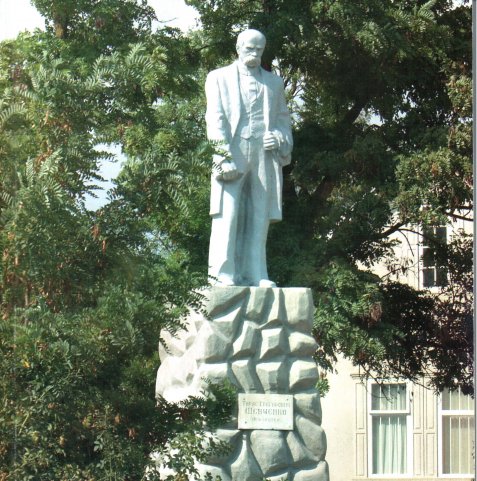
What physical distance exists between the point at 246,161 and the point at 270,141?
0.72ft

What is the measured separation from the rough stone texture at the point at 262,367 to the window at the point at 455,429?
15507mm

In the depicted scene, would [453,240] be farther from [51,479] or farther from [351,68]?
[51,479]

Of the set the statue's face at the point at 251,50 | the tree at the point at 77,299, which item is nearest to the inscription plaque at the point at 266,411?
the statue's face at the point at 251,50

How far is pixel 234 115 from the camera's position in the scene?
10328mm

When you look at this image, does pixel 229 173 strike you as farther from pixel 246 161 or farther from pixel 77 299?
pixel 77 299

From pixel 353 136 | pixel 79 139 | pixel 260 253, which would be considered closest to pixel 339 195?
pixel 353 136

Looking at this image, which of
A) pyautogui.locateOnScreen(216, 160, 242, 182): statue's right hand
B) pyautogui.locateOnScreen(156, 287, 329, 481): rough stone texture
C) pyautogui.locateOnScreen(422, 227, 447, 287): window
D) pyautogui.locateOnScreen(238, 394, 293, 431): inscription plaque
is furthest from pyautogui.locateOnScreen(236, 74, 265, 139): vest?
pyautogui.locateOnScreen(422, 227, 447, 287): window

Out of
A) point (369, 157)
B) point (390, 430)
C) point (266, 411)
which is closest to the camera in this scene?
point (266, 411)

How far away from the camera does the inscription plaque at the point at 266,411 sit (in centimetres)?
989

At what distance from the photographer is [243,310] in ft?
33.1

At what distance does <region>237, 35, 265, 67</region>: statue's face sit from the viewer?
409 inches

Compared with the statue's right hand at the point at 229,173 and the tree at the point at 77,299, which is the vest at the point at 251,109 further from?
the tree at the point at 77,299

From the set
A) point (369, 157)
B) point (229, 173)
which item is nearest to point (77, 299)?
point (229, 173)

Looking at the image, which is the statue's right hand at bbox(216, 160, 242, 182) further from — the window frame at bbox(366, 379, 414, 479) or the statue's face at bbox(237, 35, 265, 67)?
the window frame at bbox(366, 379, 414, 479)
